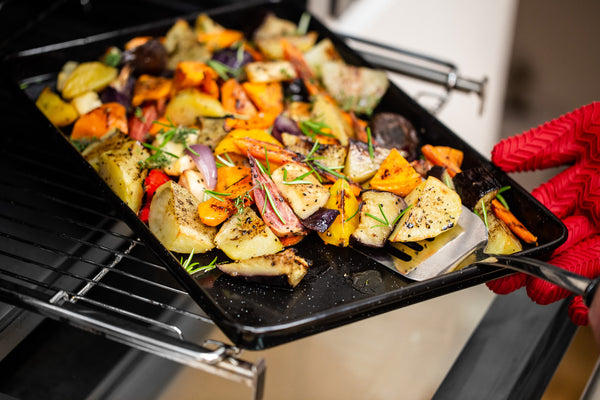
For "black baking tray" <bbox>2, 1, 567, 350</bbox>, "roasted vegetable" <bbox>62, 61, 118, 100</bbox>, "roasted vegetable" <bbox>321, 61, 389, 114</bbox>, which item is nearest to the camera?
"black baking tray" <bbox>2, 1, 567, 350</bbox>

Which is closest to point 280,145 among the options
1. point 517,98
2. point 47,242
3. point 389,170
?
point 389,170

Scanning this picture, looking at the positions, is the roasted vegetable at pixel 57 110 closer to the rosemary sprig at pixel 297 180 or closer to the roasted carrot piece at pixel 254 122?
the roasted carrot piece at pixel 254 122

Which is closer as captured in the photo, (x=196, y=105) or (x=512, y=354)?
(x=512, y=354)

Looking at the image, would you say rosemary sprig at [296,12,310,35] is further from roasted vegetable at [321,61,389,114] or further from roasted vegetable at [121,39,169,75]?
roasted vegetable at [121,39,169,75]

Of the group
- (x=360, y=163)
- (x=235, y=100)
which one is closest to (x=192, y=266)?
(x=360, y=163)

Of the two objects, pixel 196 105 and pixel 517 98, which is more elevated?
pixel 196 105

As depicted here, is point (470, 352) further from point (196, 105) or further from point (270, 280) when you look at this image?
point (196, 105)

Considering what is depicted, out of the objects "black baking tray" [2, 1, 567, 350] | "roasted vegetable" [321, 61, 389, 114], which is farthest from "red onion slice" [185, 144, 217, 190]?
"roasted vegetable" [321, 61, 389, 114]
